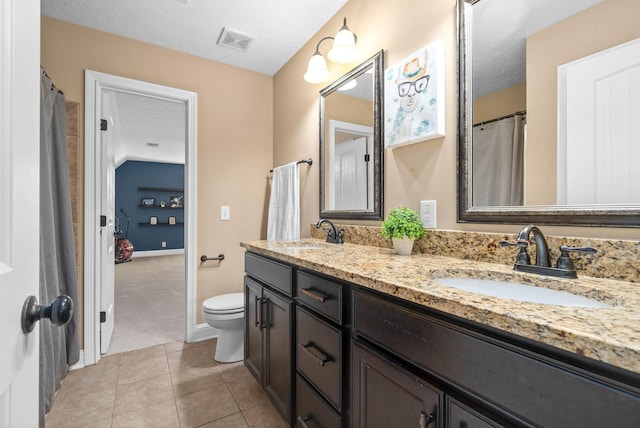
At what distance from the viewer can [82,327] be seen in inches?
86.0

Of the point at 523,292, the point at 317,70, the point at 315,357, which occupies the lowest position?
the point at 315,357

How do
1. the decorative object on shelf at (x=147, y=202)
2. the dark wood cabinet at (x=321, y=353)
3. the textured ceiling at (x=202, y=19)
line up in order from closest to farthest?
1. the dark wood cabinet at (x=321, y=353)
2. the textured ceiling at (x=202, y=19)
3. the decorative object on shelf at (x=147, y=202)

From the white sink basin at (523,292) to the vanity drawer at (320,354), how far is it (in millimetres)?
445

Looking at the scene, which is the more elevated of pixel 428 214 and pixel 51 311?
pixel 428 214

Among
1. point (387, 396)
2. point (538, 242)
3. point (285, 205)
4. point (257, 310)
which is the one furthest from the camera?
point (285, 205)

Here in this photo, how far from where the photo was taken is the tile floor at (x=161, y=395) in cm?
158

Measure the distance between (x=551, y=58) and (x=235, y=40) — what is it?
2123 millimetres

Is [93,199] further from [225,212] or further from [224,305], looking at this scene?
[224,305]

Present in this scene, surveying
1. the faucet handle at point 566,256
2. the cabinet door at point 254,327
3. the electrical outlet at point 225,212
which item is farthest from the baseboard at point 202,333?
the faucet handle at point 566,256

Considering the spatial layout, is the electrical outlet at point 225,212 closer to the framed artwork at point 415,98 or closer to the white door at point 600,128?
the framed artwork at point 415,98

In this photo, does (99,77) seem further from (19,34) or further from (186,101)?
(19,34)

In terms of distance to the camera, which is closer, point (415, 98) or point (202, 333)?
point (415, 98)

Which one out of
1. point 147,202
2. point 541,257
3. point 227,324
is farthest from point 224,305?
point 147,202

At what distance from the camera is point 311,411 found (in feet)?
4.09
